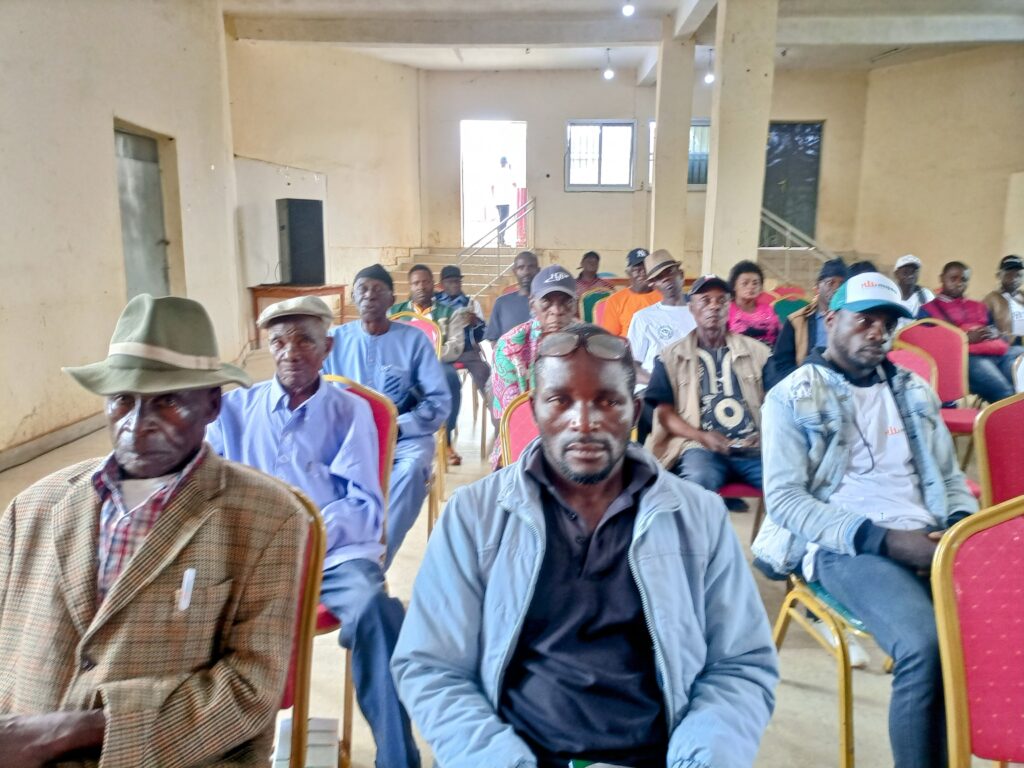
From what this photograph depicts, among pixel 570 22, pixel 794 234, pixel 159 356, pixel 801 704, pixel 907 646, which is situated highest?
pixel 570 22

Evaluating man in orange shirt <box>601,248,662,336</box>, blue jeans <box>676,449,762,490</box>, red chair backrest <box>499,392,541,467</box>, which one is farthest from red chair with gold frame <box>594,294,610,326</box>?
red chair backrest <box>499,392,541,467</box>

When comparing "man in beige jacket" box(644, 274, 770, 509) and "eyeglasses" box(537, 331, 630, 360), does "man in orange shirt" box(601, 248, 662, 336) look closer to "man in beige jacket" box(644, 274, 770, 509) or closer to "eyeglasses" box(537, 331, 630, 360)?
"man in beige jacket" box(644, 274, 770, 509)

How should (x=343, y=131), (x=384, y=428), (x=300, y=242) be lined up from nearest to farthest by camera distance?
(x=384, y=428)
(x=300, y=242)
(x=343, y=131)

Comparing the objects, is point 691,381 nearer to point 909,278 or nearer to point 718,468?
point 718,468

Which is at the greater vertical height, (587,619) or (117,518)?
(117,518)

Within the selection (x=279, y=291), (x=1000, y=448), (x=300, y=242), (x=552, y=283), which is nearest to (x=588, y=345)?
(x=1000, y=448)

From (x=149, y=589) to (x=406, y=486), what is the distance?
1.55m

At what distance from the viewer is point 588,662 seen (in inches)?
47.0

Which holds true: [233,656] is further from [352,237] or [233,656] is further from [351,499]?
[352,237]

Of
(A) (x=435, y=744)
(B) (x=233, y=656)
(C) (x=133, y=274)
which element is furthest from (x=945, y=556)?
(C) (x=133, y=274)

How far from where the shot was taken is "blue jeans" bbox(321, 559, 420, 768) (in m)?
1.63

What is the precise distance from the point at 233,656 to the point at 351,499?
82 centimetres

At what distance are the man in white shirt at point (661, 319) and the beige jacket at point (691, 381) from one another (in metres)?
0.83

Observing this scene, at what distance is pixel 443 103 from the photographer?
1309 centimetres
